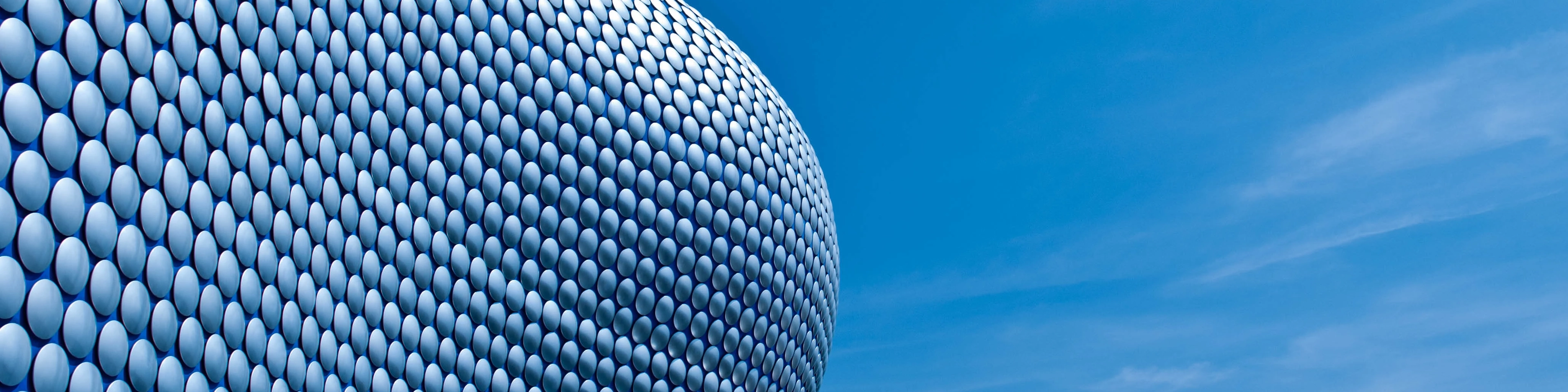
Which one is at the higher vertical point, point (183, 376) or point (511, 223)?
point (511, 223)

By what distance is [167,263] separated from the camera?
11594mm

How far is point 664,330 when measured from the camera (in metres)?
Answer: 27.0

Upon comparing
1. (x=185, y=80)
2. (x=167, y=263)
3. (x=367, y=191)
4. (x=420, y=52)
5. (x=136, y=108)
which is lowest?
(x=167, y=263)

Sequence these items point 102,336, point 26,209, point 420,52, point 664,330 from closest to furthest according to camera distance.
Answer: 1. point 26,209
2. point 102,336
3. point 420,52
4. point 664,330

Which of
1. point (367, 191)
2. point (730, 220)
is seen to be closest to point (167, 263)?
point (367, 191)

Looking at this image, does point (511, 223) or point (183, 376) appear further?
point (511, 223)

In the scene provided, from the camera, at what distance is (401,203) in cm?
1870

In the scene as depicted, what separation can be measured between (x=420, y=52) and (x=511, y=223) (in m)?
4.20

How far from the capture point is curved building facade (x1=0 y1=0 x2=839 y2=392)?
10.2 m

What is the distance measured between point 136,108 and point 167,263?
5.68ft

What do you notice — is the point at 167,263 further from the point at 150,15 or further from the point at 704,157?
the point at 704,157

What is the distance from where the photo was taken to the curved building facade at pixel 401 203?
10188 mm

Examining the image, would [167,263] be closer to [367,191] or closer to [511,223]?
[367,191]


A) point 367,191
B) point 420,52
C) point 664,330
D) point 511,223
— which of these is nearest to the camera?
point 367,191
